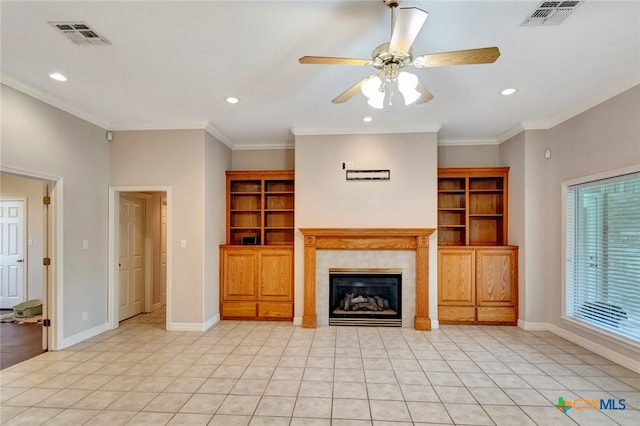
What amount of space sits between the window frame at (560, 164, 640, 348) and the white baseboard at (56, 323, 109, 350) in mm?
6224

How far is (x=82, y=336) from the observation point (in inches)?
153

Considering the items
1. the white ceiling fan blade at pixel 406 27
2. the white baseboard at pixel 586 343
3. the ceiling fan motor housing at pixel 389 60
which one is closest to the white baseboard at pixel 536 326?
the white baseboard at pixel 586 343

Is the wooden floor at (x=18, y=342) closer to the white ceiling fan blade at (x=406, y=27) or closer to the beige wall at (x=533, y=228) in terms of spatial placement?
the white ceiling fan blade at (x=406, y=27)

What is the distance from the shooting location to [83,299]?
3918 millimetres

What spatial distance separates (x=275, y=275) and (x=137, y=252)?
245 cm

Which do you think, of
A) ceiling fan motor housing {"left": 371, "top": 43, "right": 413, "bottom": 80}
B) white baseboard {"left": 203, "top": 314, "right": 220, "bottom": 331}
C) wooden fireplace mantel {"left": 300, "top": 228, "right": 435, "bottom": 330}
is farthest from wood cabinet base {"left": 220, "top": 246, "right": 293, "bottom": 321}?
ceiling fan motor housing {"left": 371, "top": 43, "right": 413, "bottom": 80}

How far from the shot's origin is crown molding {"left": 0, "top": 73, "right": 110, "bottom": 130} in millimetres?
3019

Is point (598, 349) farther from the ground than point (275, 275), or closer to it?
closer to it

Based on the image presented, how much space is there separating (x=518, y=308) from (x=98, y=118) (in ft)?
21.5

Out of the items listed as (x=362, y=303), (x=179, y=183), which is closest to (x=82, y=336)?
(x=179, y=183)

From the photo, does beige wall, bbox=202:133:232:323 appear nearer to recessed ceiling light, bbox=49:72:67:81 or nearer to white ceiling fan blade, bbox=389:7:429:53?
recessed ceiling light, bbox=49:72:67:81

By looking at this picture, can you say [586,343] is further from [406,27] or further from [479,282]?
[406,27]

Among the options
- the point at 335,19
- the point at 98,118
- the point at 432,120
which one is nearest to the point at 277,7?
the point at 335,19

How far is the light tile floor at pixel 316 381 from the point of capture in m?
Result: 2.36
